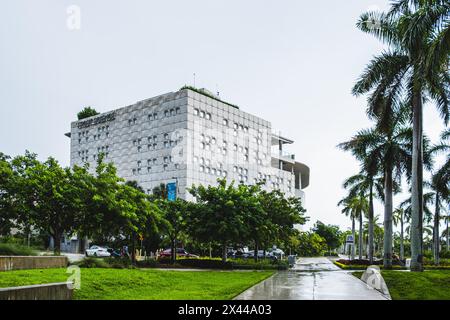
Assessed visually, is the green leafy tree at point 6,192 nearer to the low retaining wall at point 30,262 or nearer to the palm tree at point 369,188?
the low retaining wall at point 30,262

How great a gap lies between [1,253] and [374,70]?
19.6 metres

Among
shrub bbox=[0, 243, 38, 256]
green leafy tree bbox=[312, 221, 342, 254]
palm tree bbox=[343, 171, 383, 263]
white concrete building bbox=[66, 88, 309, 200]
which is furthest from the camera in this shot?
green leafy tree bbox=[312, 221, 342, 254]

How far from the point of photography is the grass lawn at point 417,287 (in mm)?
14836

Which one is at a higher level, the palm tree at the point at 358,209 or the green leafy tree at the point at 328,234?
the palm tree at the point at 358,209

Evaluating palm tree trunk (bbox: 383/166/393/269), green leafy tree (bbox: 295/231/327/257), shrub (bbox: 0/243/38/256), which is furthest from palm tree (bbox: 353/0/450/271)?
green leafy tree (bbox: 295/231/327/257)

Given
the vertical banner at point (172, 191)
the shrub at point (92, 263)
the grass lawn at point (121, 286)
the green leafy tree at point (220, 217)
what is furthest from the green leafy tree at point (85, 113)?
the grass lawn at point (121, 286)

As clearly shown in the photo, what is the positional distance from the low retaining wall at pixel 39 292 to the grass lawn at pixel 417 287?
28.6ft

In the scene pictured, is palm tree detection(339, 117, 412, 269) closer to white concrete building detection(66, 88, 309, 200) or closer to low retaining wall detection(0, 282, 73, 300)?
low retaining wall detection(0, 282, 73, 300)

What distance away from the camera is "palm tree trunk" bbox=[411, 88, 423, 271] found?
79.8ft

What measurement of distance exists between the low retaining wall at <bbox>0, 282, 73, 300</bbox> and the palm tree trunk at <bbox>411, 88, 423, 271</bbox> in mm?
17118

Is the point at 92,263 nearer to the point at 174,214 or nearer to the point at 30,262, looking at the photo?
the point at 30,262

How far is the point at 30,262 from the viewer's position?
19.5 metres
